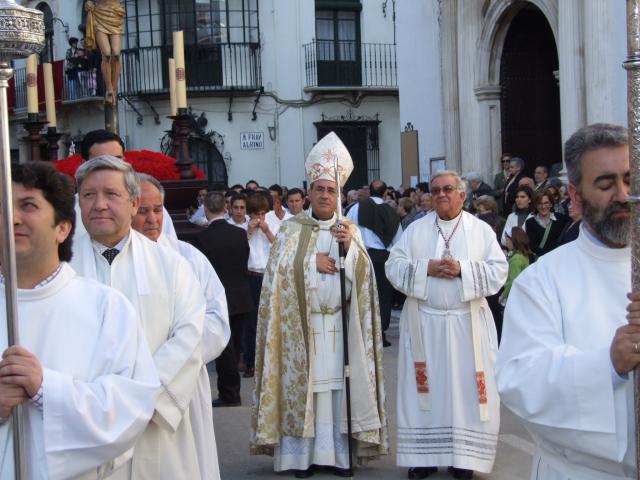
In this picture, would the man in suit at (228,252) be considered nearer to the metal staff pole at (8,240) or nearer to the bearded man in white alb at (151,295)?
the bearded man in white alb at (151,295)

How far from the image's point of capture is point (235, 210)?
1117 cm

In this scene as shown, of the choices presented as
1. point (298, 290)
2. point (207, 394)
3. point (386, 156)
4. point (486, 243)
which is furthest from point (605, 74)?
point (386, 156)

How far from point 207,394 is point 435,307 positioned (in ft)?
8.19

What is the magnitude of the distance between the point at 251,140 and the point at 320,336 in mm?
21011

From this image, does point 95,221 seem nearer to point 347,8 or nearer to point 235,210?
point 235,210

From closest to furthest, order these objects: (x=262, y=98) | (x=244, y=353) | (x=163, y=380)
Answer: (x=163, y=380) → (x=244, y=353) → (x=262, y=98)

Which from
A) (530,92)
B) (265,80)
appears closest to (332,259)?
(530,92)

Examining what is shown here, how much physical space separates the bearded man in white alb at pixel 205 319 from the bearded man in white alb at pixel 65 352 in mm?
1296

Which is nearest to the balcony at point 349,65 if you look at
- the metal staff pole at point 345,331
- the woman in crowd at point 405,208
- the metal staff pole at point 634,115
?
the woman in crowd at point 405,208

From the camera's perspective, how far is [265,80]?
27578 millimetres

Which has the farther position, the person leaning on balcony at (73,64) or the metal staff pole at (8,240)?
the person leaning on balcony at (73,64)

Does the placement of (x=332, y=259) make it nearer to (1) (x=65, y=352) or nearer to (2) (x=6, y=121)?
(1) (x=65, y=352)

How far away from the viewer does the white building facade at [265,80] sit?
27266 millimetres

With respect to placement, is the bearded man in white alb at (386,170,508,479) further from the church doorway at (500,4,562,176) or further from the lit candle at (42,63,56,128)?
the church doorway at (500,4,562,176)
